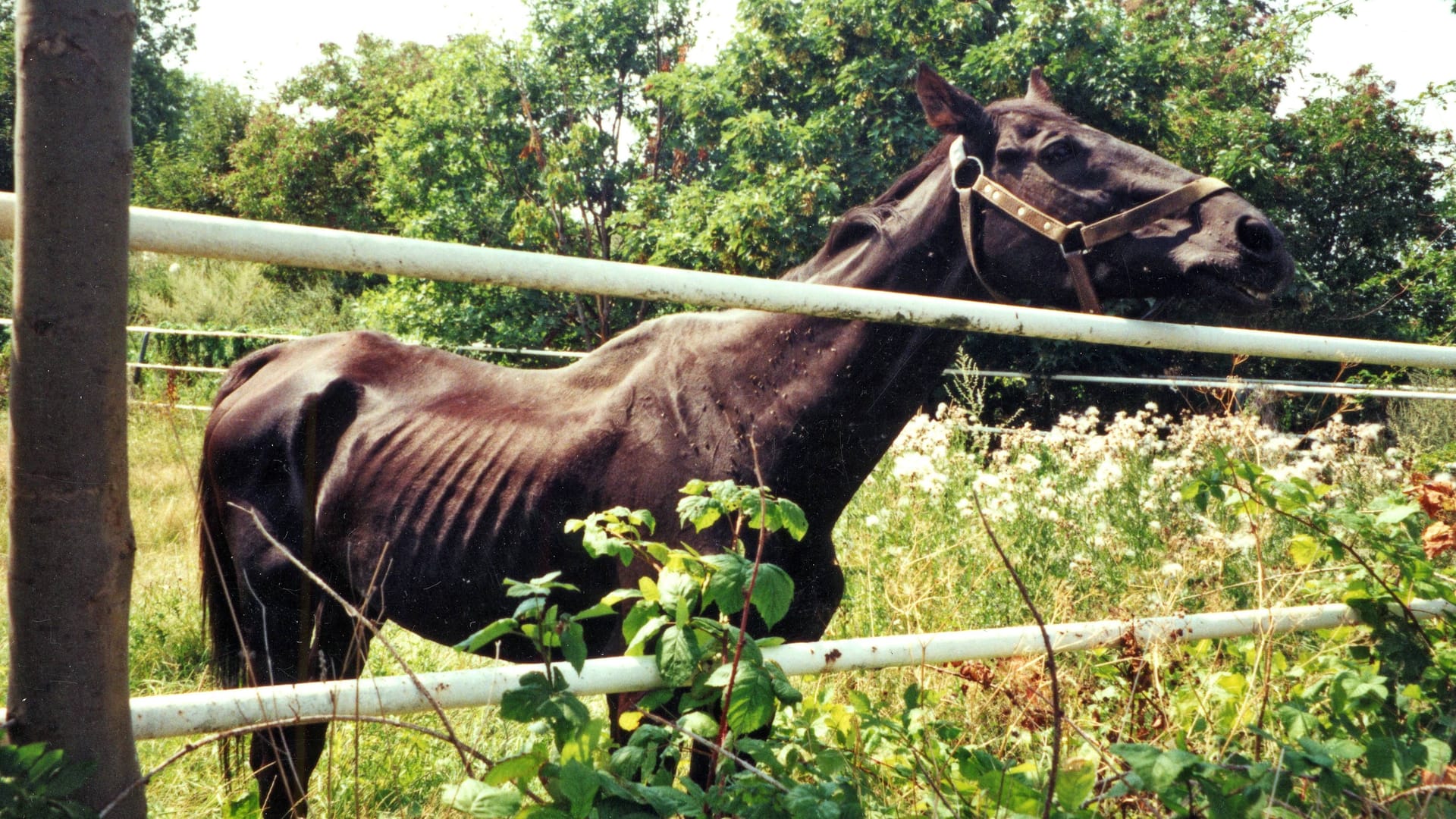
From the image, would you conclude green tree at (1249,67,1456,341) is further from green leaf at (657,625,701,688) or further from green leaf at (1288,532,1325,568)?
green leaf at (657,625,701,688)

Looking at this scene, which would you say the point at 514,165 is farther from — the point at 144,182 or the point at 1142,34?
the point at 144,182

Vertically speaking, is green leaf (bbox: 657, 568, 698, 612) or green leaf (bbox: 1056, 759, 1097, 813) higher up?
green leaf (bbox: 657, 568, 698, 612)

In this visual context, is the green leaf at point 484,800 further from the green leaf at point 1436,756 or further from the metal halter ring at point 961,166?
the metal halter ring at point 961,166

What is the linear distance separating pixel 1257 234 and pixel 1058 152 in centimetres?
52

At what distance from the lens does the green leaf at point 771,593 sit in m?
1.13

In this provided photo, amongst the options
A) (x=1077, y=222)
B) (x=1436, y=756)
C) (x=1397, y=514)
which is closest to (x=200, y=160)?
(x=1077, y=222)

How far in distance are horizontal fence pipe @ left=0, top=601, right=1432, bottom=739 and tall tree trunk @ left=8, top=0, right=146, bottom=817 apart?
0.47ft

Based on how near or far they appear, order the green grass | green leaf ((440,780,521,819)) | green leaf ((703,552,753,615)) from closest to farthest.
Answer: green leaf ((440,780,521,819)) → green leaf ((703,552,753,615)) → the green grass

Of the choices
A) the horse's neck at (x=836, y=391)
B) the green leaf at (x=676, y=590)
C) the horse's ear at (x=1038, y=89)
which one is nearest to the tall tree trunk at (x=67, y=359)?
the green leaf at (x=676, y=590)

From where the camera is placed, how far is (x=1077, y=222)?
227 centimetres

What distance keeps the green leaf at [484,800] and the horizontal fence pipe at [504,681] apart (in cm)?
15

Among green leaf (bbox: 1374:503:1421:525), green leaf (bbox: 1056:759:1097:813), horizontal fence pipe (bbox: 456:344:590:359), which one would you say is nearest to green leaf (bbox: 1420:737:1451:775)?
green leaf (bbox: 1374:503:1421:525)

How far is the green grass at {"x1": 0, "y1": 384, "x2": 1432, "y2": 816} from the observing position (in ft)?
6.17

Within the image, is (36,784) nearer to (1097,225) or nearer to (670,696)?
(670,696)
